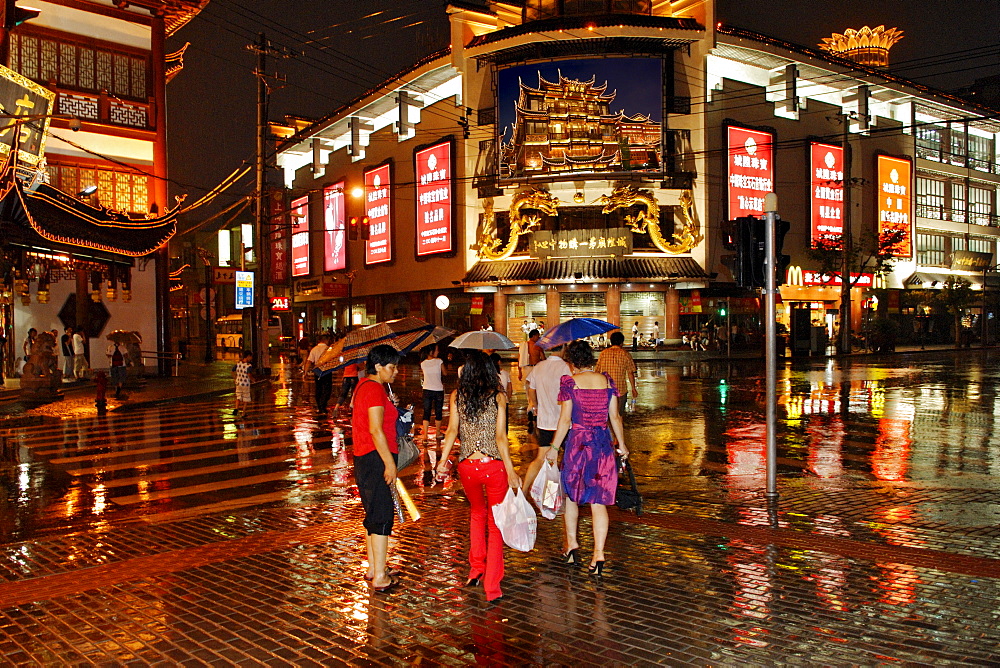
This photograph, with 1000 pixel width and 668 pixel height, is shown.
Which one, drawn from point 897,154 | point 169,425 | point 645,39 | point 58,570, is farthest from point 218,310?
point 58,570

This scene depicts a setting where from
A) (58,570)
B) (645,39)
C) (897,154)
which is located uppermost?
(645,39)

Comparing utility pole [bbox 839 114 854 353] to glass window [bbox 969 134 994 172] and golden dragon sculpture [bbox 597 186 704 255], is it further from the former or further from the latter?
glass window [bbox 969 134 994 172]

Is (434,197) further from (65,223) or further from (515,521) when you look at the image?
(515,521)

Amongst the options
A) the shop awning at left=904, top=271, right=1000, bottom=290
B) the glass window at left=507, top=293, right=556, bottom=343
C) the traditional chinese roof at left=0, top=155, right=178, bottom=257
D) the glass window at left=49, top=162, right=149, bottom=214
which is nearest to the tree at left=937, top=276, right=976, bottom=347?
the shop awning at left=904, top=271, right=1000, bottom=290

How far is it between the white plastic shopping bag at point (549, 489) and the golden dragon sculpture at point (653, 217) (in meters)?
37.1

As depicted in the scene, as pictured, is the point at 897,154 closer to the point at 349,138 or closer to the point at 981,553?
the point at 349,138

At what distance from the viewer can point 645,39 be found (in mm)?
42156

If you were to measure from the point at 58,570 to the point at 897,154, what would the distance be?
185ft

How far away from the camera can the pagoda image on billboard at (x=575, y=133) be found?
139 ft

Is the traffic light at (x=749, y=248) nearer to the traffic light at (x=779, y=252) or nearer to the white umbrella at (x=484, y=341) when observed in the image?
the traffic light at (x=779, y=252)

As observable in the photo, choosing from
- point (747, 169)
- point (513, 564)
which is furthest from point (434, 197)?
point (513, 564)

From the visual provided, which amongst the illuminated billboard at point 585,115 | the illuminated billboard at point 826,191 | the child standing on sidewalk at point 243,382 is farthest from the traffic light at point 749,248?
the illuminated billboard at point 826,191

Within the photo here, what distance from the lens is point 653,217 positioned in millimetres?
43031

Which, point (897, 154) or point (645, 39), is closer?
point (645, 39)
